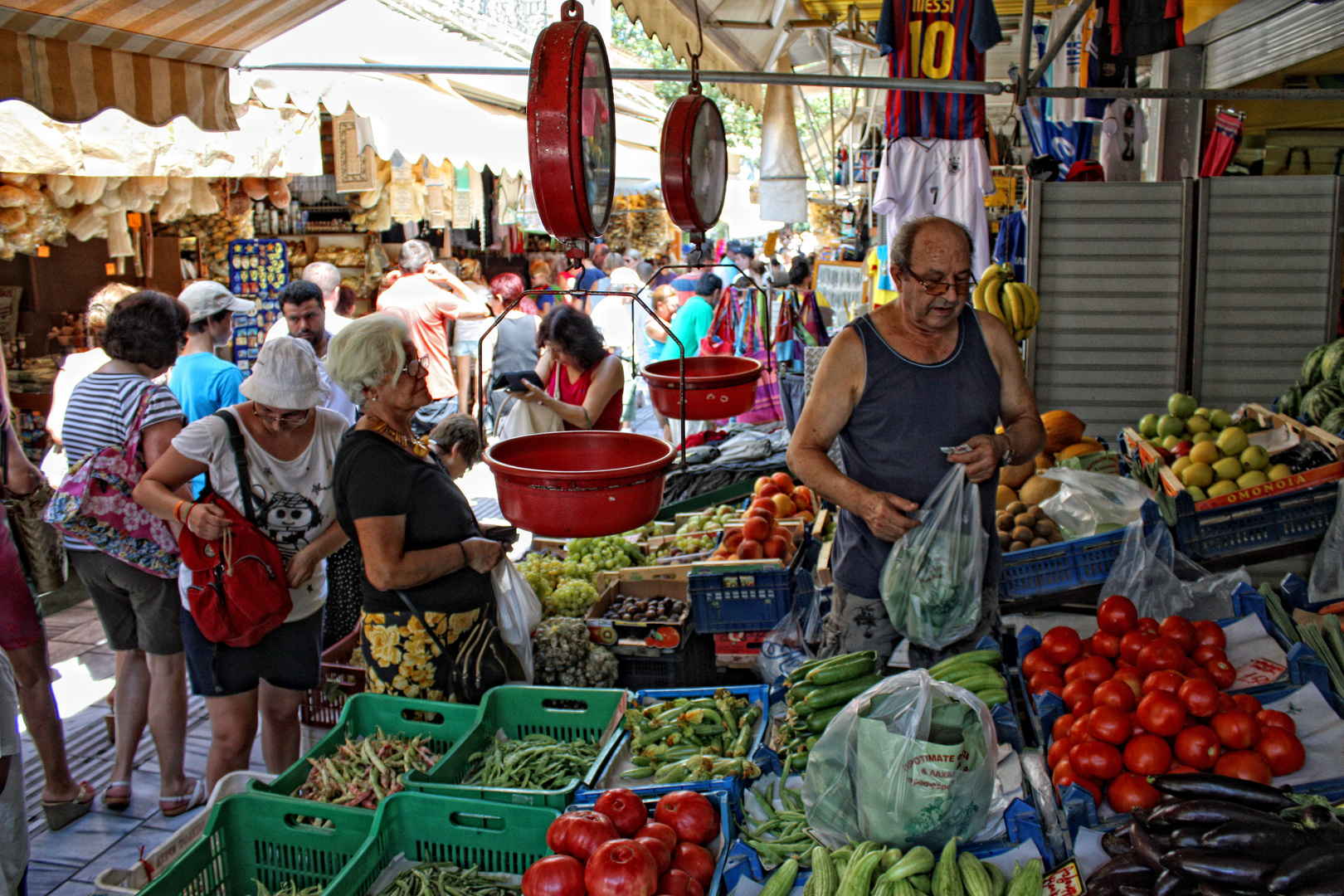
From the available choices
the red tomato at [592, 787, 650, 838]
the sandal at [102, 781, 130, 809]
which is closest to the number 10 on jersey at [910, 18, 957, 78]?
the red tomato at [592, 787, 650, 838]

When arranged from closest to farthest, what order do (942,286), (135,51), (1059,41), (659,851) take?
(659,851)
(942,286)
(135,51)
(1059,41)

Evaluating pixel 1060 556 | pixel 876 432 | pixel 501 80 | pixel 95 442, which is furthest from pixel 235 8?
pixel 501 80

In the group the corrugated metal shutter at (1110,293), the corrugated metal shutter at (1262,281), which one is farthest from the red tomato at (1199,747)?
the corrugated metal shutter at (1262,281)

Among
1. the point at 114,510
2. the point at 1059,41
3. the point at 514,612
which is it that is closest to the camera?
the point at 514,612

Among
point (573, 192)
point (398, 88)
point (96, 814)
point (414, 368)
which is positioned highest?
point (398, 88)

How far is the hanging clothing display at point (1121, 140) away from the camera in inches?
235

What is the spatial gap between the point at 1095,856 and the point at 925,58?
417 centimetres

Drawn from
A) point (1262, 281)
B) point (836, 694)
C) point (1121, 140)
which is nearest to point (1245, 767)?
point (836, 694)

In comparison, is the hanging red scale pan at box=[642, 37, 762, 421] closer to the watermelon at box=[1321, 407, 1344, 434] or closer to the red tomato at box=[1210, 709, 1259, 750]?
the red tomato at box=[1210, 709, 1259, 750]

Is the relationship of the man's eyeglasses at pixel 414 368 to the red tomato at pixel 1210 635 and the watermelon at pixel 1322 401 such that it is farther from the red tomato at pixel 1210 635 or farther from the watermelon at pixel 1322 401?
the watermelon at pixel 1322 401

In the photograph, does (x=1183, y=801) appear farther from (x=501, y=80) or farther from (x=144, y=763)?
(x=501, y=80)

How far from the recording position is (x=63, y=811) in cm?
363

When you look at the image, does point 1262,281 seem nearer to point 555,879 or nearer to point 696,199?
point 696,199

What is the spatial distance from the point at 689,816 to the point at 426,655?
1076 millimetres
